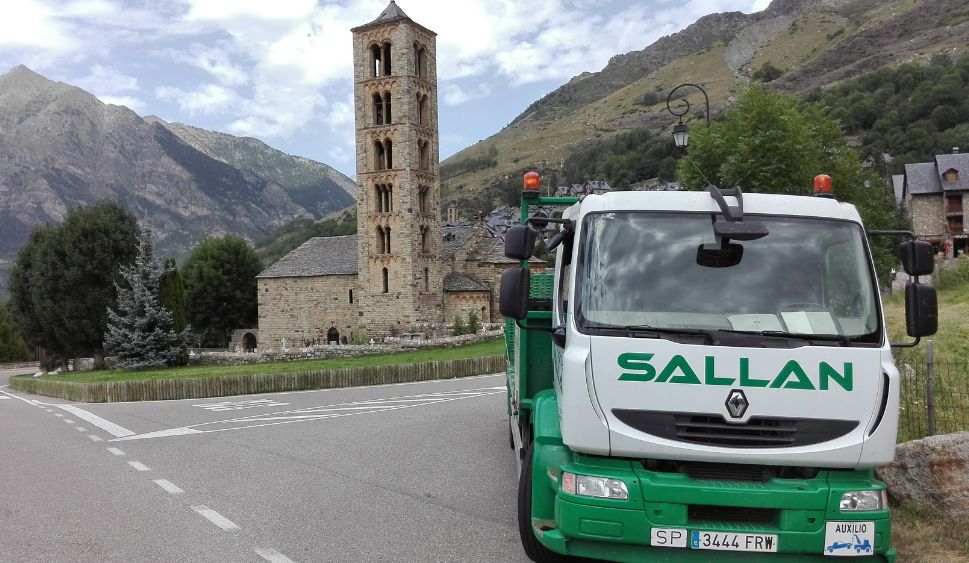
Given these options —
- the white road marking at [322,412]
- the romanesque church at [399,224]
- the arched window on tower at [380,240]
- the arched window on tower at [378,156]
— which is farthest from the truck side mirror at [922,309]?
the arched window on tower at [378,156]

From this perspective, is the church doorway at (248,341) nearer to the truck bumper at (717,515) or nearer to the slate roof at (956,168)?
the slate roof at (956,168)

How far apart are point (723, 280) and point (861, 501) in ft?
5.48

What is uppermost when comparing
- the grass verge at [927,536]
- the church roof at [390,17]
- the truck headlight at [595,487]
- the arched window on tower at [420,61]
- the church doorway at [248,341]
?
the church roof at [390,17]

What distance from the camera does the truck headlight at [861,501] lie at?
16.3 feet

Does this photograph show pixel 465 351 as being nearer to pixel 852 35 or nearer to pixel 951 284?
pixel 951 284

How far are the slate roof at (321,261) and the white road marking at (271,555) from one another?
50645 mm

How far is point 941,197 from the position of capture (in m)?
64.2

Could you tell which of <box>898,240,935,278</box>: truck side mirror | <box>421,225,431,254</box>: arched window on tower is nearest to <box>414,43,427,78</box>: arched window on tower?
<box>421,225,431,254</box>: arched window on tower

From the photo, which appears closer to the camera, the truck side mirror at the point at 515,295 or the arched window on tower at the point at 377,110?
the truck side mirror at the point at 515,295

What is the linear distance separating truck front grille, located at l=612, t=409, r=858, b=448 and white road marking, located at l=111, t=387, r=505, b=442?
1110 centimetres

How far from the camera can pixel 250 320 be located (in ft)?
221

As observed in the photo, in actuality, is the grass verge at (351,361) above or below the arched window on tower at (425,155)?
below

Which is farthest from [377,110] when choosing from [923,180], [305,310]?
[923,180]

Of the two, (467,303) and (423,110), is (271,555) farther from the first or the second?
(423,110)
